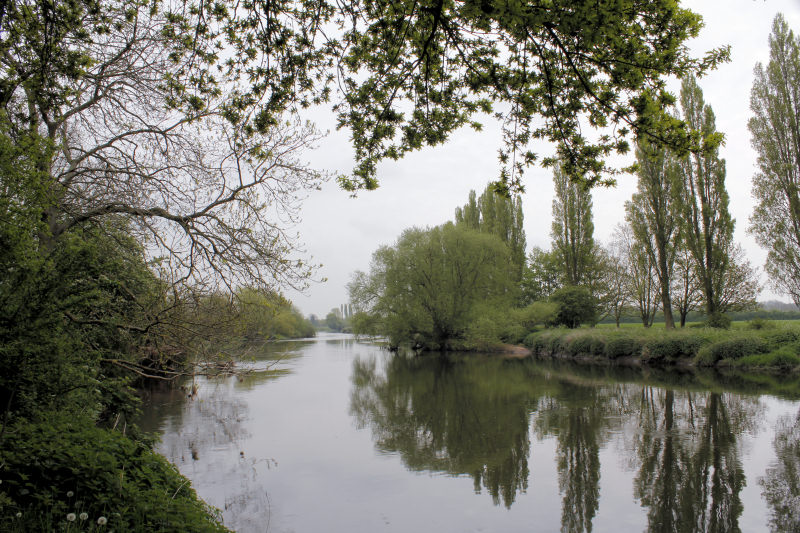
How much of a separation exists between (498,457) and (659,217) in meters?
24.1

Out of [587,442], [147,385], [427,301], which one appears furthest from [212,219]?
[427,301]

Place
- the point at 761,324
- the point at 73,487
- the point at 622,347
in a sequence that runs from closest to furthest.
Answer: the point at 73,487 < the point at 761,324 < the point at 622,347

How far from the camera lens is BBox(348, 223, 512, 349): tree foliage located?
34812mm

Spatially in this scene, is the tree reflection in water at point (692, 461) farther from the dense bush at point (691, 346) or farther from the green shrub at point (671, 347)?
the green shrub at point (671, 347)

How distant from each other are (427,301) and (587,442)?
25.8 m

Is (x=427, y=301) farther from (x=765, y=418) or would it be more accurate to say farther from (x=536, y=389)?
A: (x=765, y=418)

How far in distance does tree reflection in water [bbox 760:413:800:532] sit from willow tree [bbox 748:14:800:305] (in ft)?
49.4

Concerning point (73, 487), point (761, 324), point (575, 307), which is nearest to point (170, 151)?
point (73, 487)

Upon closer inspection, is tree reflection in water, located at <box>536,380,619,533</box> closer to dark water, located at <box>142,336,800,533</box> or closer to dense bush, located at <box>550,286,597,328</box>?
dark water, located at <box>142,336,800,533</box>

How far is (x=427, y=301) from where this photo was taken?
3481 centimetres

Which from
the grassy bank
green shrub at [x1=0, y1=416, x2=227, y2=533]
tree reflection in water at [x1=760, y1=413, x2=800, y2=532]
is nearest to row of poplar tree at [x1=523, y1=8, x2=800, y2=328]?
the grassy bank

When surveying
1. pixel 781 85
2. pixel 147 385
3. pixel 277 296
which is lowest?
pixel 147 385

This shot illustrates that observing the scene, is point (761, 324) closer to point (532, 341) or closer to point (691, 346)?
point (691, 346)

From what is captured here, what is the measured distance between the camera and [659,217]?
27328 mm
